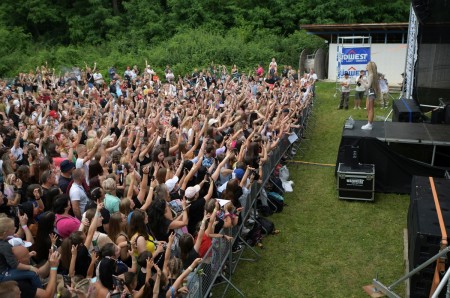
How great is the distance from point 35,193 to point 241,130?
4524mm

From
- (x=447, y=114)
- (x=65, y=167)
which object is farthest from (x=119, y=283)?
(x=447, y=114)

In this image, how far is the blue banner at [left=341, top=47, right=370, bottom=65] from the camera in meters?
19.7

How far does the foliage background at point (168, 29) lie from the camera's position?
96.2 ft

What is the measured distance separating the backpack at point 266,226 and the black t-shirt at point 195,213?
8.43 feet

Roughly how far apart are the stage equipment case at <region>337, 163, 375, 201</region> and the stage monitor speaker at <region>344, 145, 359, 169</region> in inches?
3.3

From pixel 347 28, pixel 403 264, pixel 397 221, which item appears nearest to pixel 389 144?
pixel 397 221

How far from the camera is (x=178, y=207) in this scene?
602 centimetres

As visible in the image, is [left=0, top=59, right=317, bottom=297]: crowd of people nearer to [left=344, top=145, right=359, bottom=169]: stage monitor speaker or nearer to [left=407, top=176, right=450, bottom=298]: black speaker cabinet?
[left=344, top=145, right=359, bottom=169]: stage monitor speaker

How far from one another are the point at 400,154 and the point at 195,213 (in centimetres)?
596

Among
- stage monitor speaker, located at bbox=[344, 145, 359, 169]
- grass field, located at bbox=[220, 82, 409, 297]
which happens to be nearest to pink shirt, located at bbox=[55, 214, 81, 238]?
grass field, located at bbox=[220, 82, 409, 297]

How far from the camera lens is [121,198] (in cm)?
605

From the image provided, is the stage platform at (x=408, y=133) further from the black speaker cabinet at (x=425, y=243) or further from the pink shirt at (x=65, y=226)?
the pink shirt at (x=65, y=226)

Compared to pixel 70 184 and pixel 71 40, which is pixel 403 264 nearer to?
pixel 70 184

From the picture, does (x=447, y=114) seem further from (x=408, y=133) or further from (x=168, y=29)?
(x=168, y=29)
